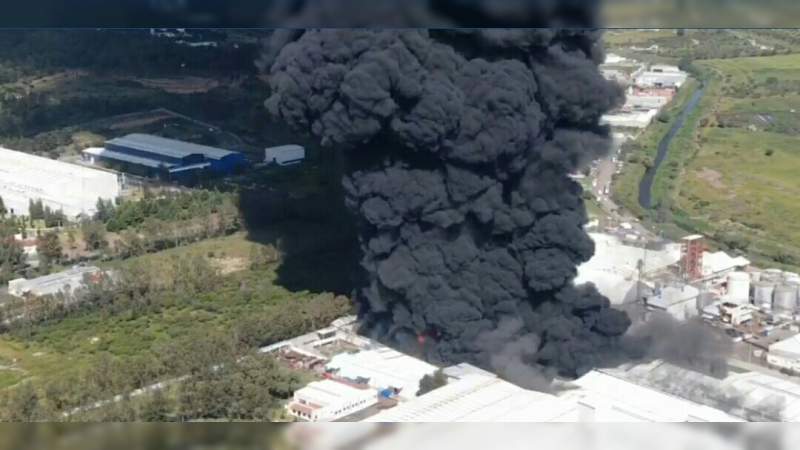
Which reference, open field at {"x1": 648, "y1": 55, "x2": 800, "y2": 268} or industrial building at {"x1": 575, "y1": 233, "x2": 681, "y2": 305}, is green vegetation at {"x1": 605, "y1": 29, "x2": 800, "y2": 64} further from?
industrial building at {"x1": 575, "y1": 233, "x2": 681, "y2": 305}

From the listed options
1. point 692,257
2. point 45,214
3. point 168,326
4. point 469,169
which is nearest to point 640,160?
point 692,257

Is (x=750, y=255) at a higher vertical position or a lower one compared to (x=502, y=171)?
lower

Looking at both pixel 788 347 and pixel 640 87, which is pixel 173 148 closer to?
pixel 640 87

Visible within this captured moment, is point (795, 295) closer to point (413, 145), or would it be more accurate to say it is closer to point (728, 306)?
point (728, 306)

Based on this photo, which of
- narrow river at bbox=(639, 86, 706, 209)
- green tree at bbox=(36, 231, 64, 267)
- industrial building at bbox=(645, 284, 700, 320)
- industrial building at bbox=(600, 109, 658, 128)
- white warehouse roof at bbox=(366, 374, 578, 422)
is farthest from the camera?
green tree at bbox=(36, 231, 64, 267)

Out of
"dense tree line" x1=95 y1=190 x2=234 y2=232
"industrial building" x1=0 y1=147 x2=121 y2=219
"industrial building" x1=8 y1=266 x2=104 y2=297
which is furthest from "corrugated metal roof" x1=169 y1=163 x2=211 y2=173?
"industrial building" x1=8 y1=266 x2=104 y2=297

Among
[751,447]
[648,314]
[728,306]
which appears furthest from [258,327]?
[751,447]

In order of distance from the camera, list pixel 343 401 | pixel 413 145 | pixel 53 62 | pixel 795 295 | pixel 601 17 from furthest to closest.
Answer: pixel 53 62, pixel 795 295, pixel 413 145, pixel 343 401, pixel 601 17
